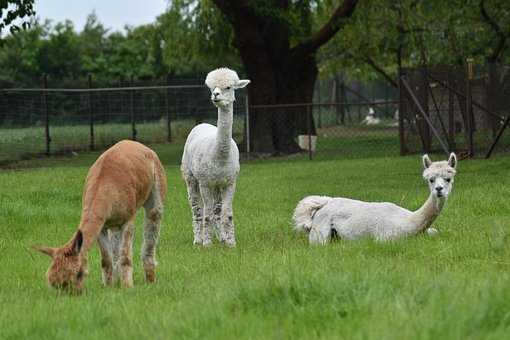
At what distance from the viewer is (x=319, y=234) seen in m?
10.7

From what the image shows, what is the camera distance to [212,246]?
11250 millimetres

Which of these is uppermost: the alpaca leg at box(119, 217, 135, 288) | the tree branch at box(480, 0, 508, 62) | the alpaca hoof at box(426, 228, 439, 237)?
the tree branch at box(480, 0, 508, 62)

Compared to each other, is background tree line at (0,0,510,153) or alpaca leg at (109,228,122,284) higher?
background tree line at (0,0,510,153)

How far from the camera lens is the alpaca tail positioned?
1111 cm

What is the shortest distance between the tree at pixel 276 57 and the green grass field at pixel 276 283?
13.0m

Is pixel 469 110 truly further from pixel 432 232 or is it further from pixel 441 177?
pixel 441 177

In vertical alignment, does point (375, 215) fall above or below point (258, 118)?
above

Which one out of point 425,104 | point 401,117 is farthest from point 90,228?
point 401,117

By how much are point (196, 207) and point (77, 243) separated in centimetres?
513

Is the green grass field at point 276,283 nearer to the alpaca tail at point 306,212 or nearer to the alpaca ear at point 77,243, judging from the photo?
the alpaca tail at point 306,212

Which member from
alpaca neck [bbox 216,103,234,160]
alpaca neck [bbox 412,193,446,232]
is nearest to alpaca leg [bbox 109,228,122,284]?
alpaca neck [bbox 412,193,446,232]

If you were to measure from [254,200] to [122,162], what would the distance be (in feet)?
25.3

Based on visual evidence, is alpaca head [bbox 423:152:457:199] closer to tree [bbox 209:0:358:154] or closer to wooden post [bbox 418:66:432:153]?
wooden post [bbox 418:66:432:153]

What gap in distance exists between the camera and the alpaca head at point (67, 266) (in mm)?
6965
